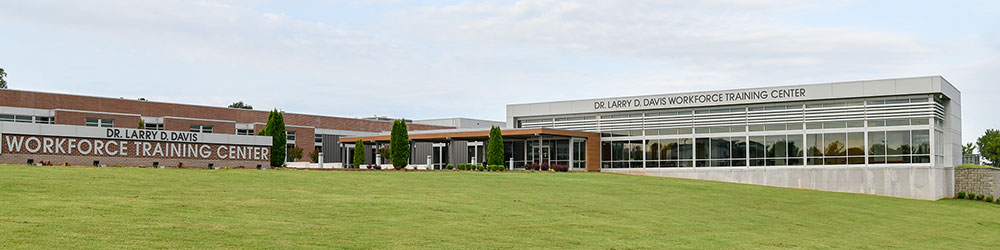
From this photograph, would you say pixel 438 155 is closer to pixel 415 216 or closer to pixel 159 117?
pixel 159 117

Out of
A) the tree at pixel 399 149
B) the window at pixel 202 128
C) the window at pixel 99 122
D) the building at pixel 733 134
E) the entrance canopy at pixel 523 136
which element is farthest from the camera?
the window at pixel 202 128

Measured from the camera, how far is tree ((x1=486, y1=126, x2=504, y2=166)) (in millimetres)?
46406

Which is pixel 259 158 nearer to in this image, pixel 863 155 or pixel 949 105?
pixel 863 155

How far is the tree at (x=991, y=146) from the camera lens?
95625 mm

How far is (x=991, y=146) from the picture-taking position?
96750 millimetres

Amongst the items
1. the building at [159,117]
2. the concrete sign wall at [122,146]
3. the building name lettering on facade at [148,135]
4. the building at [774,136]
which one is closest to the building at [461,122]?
the building at [159,117]

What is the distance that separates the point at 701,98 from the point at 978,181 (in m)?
15.3

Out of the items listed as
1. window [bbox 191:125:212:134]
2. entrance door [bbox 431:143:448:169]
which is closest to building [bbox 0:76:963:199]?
entrance door [bbox 431:143:448:169]

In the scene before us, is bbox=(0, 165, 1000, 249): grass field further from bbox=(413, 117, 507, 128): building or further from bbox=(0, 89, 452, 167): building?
bbox=(413, 117, 507, 128): building

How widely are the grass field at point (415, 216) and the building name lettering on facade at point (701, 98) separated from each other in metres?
13.0

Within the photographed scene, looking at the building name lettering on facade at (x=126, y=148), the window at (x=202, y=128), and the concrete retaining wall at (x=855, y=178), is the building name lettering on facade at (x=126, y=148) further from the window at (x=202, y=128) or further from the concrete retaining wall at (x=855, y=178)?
the window at (x=202, y=128)

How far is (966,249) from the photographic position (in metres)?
21.8

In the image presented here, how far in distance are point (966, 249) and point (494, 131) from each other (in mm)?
28415

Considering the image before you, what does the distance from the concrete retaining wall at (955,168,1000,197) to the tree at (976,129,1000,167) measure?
5786 centimetres
